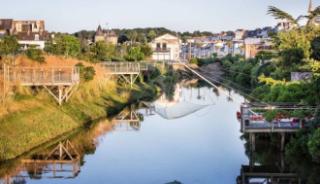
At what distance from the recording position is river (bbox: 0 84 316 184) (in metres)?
25.1

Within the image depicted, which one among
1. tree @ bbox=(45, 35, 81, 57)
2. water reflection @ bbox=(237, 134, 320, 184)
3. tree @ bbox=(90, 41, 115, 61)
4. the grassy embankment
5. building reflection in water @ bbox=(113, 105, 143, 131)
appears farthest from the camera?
tree @ bbox=(90, 41, 115, 61)

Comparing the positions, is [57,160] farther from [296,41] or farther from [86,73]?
[296,41]

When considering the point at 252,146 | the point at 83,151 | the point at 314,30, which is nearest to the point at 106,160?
the point at 83,151

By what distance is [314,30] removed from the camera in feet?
175

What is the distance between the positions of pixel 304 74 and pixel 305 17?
18187mm

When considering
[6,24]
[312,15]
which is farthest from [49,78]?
[6,24]

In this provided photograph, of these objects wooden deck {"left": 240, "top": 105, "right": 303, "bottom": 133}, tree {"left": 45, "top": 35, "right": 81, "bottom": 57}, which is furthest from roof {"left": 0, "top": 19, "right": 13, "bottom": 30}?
wooden deck {"left": 240, "top": 105, "right": 303, "bottom": 133}

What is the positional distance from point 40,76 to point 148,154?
1097 cm

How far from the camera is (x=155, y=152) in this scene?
3088 centimetres

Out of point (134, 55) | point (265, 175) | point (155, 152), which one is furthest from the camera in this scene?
point (134, 55)

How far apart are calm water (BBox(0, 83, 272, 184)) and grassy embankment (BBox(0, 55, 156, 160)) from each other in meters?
0.90

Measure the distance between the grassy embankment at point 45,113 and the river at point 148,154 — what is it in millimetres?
813

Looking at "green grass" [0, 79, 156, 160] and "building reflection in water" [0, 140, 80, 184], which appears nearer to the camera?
"building reflection in water" [0, 140, 80, 184]

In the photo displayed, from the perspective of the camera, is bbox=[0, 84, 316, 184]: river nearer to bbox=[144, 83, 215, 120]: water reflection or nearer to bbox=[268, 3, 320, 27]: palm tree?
bbox=[144, 83, 215, 120]: water reflection
